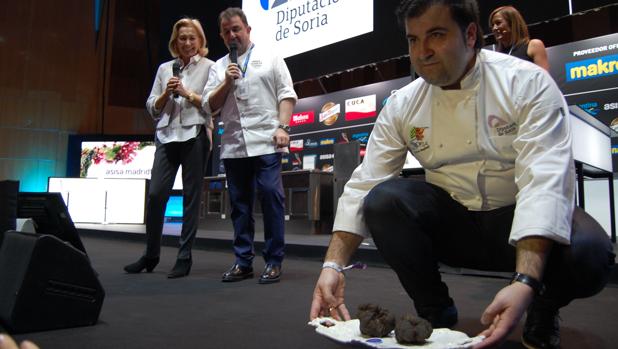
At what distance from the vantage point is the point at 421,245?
102 centimetres

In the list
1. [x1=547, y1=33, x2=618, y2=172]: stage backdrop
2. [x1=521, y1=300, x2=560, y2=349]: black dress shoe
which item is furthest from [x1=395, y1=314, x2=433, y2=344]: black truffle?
[x1=547, y1=33, x2=618, y2=172]: stage backdrop

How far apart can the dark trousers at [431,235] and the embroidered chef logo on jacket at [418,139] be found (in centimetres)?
8

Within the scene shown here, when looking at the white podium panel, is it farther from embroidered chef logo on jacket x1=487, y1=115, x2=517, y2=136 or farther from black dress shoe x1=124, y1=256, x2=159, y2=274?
embroidered chef logo on jacket x1=487, y1=115, x2=517, y2=136

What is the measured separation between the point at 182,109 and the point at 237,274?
80cm

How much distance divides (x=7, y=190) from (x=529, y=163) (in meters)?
1.46

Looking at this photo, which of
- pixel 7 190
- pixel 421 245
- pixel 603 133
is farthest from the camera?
pixel 603 133

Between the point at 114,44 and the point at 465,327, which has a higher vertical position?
the point at 114,44

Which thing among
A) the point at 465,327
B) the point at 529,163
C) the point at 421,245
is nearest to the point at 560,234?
the point at 529,163

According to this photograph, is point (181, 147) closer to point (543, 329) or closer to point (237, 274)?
point (237, 274)

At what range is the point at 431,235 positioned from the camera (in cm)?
108

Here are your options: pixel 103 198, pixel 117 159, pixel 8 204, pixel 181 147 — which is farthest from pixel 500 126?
pixel 117 159

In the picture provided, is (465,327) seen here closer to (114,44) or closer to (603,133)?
(603,133)

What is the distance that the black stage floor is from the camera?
1071 millimetres

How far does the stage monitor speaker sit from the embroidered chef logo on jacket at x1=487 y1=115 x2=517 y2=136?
53.9 inches
